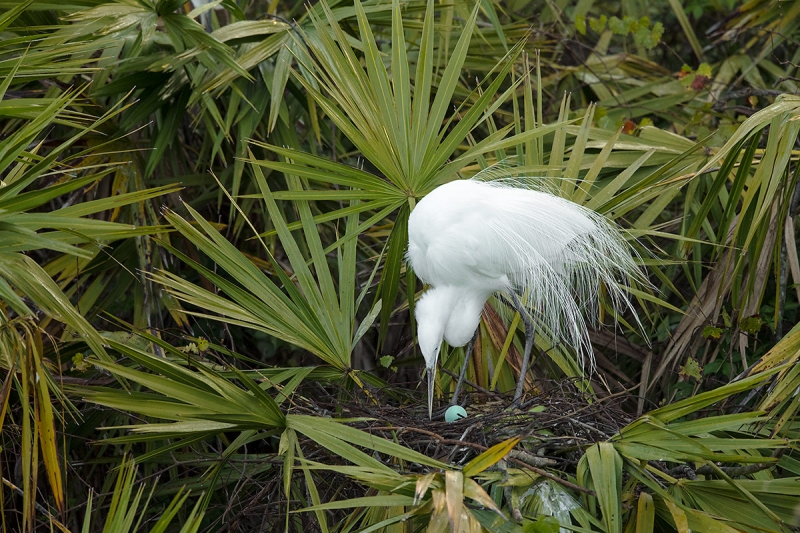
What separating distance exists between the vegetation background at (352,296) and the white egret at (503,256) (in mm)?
90

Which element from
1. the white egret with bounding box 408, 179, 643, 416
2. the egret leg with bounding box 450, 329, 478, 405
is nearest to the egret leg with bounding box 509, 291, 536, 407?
the white egret with bounding box 408, 179, 643, 416

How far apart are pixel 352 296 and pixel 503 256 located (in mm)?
431

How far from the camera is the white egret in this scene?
2178 millimetres

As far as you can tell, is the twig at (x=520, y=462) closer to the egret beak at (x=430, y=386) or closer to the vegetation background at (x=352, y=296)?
the vegetation background at (x=352, y=296)

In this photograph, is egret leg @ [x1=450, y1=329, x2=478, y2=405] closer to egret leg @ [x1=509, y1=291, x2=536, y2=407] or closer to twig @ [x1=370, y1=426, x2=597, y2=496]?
egret leg @ [x1=509, y1=291, x2=536, y2=407]

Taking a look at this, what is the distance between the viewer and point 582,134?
2461 mm

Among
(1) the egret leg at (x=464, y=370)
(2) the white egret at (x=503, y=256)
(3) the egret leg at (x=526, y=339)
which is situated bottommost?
(1) the egret leg at (x=464, y=370)

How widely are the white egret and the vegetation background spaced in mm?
90

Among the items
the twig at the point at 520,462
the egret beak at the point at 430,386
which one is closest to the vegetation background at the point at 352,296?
the twig at the point at 520,462

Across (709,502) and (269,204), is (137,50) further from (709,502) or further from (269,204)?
(709,502)

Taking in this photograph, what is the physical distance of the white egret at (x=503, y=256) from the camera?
2.18m

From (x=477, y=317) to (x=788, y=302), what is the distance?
1213mm

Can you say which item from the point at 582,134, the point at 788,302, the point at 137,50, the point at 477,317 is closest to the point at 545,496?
the point at 477,317

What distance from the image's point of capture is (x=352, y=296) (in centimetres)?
230
